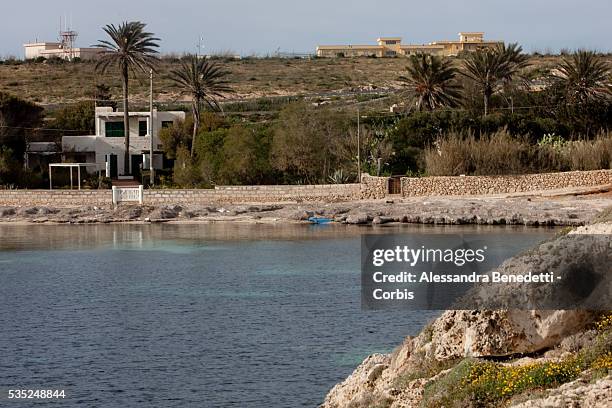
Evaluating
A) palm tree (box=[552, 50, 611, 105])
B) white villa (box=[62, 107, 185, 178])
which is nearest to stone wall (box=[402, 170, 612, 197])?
palm tree (box=[552, 50, 611, 105])

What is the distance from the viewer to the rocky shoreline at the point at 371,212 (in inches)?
1943

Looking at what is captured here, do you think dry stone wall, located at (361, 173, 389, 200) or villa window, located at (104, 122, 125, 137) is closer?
Answer: dry stone wall, located at (361, 173, 389, 200)

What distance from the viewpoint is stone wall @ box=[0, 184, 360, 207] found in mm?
56375

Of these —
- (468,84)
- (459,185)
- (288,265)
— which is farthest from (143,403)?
(468,84)

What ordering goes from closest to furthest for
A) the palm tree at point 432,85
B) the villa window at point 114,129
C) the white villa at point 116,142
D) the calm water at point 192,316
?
the calm water at point 192,316 → the palm tree at point 432,85 → the white villa at point 116,142 → the villa window at point 114,129

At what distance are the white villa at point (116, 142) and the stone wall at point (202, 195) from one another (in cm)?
1338

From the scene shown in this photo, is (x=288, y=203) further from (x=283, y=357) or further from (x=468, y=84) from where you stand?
(x=283, y=357)

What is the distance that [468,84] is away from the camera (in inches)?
3123

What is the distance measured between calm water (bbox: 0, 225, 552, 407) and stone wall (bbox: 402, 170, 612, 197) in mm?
6339

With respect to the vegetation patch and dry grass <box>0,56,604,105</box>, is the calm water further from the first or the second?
dry grass <box>0,56,604,105</box>

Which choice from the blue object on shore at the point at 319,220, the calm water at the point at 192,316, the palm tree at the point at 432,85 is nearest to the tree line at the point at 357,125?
the palm tree at the point at 432,85

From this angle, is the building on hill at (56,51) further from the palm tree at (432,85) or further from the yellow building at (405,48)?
the palm tree at (432,85)

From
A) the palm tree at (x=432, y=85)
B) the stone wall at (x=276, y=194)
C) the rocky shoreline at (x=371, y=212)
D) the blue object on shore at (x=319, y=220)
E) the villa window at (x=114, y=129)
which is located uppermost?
the palm tree at (x=432, y=85)

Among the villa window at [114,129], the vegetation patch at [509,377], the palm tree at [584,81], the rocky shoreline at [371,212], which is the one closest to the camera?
the vegetation patch at [509,377]
